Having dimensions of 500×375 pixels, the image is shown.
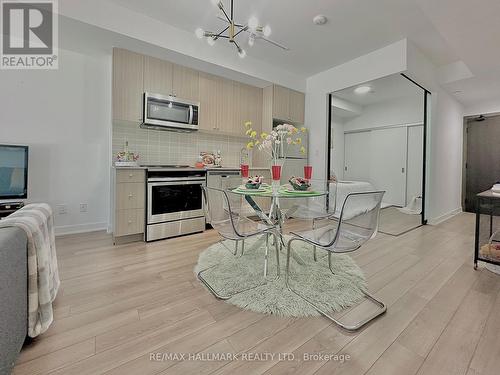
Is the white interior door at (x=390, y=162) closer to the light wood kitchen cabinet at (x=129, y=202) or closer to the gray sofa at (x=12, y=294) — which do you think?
the light wood kitchen cabinet at (x=129, y=202)

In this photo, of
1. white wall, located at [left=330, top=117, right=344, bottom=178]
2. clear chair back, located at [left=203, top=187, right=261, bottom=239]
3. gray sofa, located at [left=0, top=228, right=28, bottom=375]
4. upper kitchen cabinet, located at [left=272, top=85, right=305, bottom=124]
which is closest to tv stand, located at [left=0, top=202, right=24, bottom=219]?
gray sofa, located at [left=0, top=228, right=28, bottom=375]

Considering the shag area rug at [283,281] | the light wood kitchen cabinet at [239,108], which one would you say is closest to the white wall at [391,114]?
the light wood kitchen cabinet at [239,108]

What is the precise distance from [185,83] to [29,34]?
182 cm

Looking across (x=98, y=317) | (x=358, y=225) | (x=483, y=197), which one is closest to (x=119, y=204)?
(x=98, y=317)

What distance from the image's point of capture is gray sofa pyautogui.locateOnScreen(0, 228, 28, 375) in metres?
0.89

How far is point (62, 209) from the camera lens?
309 centimetres

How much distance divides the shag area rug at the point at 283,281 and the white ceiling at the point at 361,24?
2512 millimetres

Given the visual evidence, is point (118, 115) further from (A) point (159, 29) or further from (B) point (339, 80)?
(B) point (339, 80)

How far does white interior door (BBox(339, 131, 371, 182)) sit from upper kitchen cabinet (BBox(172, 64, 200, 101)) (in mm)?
5047

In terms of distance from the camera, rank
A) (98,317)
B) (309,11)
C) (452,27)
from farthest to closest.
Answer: (309,11), (452,27), (98,317)

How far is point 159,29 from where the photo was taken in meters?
2.85

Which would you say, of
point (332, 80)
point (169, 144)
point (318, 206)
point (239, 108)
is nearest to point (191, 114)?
point (169, 144)

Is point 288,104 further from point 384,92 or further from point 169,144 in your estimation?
point 384,92

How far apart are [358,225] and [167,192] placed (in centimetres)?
233
